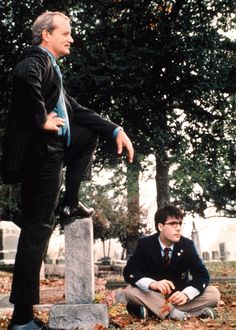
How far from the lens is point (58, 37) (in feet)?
11.1

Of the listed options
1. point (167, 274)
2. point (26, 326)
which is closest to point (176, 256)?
point (167, 274)

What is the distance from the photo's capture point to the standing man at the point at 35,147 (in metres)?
3.10

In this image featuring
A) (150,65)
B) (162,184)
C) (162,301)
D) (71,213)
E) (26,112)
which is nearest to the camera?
(26,112)

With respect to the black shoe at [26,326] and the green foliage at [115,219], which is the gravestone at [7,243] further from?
the black shoe at [26,326]

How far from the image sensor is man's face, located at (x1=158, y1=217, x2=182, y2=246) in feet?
15.7

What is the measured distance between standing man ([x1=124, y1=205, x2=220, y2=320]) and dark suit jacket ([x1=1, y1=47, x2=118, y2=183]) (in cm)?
206

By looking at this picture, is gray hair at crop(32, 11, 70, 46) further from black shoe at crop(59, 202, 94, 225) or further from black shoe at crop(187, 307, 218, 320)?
black shoe at crop(187, 307, 218, 320)

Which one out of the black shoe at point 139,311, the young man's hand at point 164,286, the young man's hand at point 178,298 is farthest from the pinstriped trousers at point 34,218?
the black shoe at point 139,311

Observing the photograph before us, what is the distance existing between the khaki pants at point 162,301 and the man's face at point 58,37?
8.53 ft

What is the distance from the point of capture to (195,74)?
12398mm

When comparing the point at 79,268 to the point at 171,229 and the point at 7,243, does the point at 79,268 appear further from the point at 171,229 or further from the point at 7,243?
the point at 7,243

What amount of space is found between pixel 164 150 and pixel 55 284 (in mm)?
4769

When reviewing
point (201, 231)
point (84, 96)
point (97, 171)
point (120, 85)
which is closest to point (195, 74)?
point (120, 85)

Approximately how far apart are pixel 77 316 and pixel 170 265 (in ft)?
4.65
